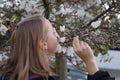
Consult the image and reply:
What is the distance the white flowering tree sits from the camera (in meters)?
3.76

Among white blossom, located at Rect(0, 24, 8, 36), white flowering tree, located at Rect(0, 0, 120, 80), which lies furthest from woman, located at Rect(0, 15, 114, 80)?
white blossom, located at Rect(0, 24, 8, 36)

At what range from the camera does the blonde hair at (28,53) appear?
1965mm

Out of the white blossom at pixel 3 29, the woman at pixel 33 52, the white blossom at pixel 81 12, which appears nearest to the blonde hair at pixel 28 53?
the woman at pixel 33 52

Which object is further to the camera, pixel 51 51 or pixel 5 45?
pixel 5 45

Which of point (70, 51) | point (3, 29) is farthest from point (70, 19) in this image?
point (3, 29)

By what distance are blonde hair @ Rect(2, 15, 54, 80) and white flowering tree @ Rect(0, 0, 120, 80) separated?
4.68 ft

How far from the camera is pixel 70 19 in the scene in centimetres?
409

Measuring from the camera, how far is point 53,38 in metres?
2.12

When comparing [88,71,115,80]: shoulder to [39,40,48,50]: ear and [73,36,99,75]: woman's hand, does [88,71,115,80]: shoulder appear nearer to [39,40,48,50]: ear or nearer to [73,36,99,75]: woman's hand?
[73,36,99,75]: woman's hand

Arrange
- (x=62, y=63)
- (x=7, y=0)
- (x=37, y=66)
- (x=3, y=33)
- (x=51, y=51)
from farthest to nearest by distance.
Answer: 1. (x=62, y=63)
2. (x=7, y=0)
3. (x=3, y=33)
4. (x=51, y=51)
5. (x=37, y=66)

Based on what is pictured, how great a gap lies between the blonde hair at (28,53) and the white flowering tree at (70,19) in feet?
4.68

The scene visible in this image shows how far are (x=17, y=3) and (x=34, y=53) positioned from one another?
2.10 meters

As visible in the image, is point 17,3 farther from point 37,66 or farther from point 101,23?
point 37,66

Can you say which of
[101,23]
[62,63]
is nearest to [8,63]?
[101,23]
